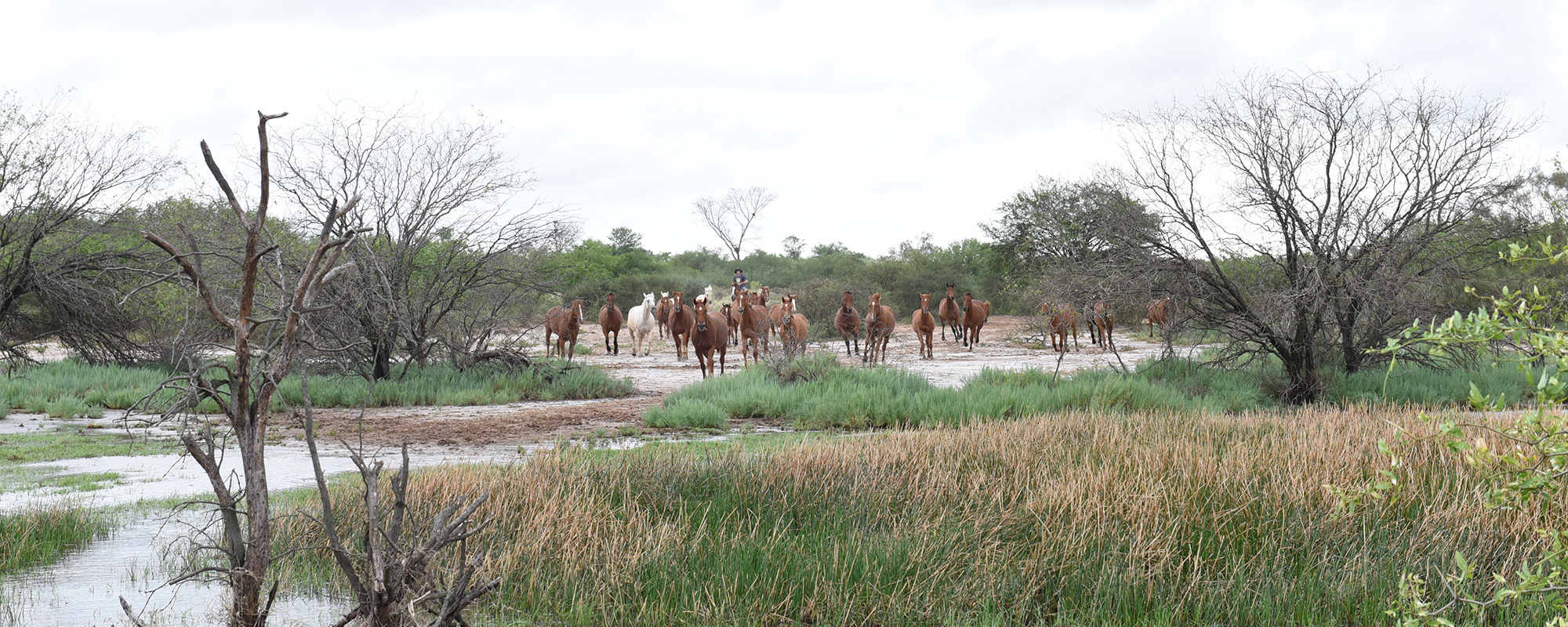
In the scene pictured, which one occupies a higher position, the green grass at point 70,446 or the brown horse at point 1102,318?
the brown horse at point 1102,318

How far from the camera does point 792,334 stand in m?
18.9

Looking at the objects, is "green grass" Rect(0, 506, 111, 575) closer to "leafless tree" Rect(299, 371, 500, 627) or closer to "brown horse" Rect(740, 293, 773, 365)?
"leafless tree" Rect(299, 371, 500, 627)

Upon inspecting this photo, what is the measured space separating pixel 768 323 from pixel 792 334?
3.86 metres

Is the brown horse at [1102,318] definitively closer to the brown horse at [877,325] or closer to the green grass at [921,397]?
the green grass at [921,397]

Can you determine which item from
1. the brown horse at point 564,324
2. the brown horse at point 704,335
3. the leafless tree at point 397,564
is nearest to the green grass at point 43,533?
the leafless tree at point 397,564

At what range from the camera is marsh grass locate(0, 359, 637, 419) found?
591 inches

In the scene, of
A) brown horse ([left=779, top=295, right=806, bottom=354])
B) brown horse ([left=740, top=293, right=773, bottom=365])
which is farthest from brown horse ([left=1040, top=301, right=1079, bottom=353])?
brown horse ([left=740, top=293, right=773, bottom=365])

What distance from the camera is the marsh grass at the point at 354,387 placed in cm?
1502

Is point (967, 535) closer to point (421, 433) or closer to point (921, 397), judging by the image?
point (921, 397)

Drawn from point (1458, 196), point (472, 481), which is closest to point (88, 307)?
point (472, 481)

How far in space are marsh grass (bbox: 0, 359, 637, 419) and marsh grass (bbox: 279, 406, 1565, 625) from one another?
836 centimetres

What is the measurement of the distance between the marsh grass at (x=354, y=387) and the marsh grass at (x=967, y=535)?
8360mm

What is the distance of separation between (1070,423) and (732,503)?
436 cm

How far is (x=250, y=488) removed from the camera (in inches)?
151
